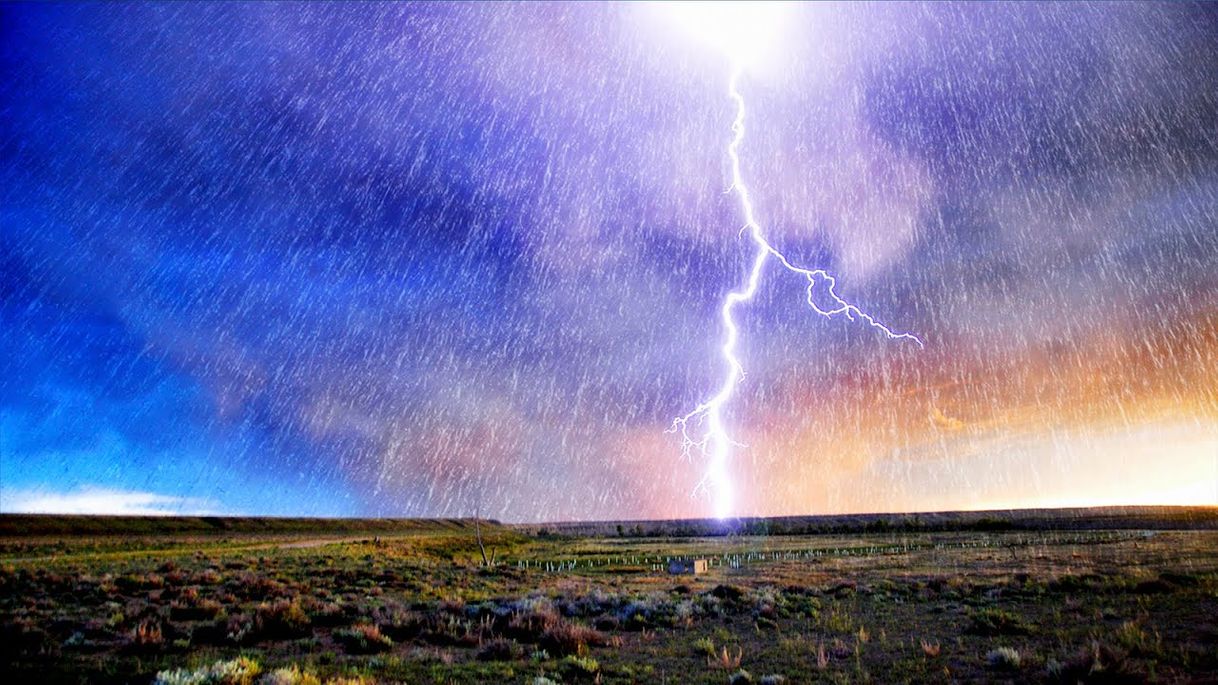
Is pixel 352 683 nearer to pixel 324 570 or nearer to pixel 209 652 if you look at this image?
pixel 209 652

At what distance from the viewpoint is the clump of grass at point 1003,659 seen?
13266 millimetres

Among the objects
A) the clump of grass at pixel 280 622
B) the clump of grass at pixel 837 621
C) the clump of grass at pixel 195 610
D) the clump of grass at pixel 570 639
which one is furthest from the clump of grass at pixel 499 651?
the clump of grass at pixel 195 610

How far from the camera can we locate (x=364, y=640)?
1622 centimetres

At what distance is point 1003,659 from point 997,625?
529cm

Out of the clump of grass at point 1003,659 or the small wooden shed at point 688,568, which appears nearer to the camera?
the clump of grass at point 1003,659

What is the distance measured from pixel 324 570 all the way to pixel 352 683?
30720 mm

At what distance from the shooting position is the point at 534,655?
1477cm

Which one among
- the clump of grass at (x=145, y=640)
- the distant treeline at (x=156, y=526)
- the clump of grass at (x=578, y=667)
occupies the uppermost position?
the clump of grass at (x=145, y=640)

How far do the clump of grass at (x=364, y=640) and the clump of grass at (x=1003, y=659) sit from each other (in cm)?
1405

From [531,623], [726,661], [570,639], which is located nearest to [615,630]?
[531,623]

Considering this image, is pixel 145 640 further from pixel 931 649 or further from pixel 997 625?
pixel 997 625

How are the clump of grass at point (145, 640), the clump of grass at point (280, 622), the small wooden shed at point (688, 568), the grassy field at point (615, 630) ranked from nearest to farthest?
the grassy field at point (615, 630) < the clump of grass at point (145, 640) < the clump of grass at point (280, 622) < the small wooden shed at point (688, 568)

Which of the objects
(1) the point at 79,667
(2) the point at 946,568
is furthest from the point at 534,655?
(2) the point at 946,568

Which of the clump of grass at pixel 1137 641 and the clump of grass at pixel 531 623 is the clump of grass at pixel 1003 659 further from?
the clump of grass at pixel 531 623
